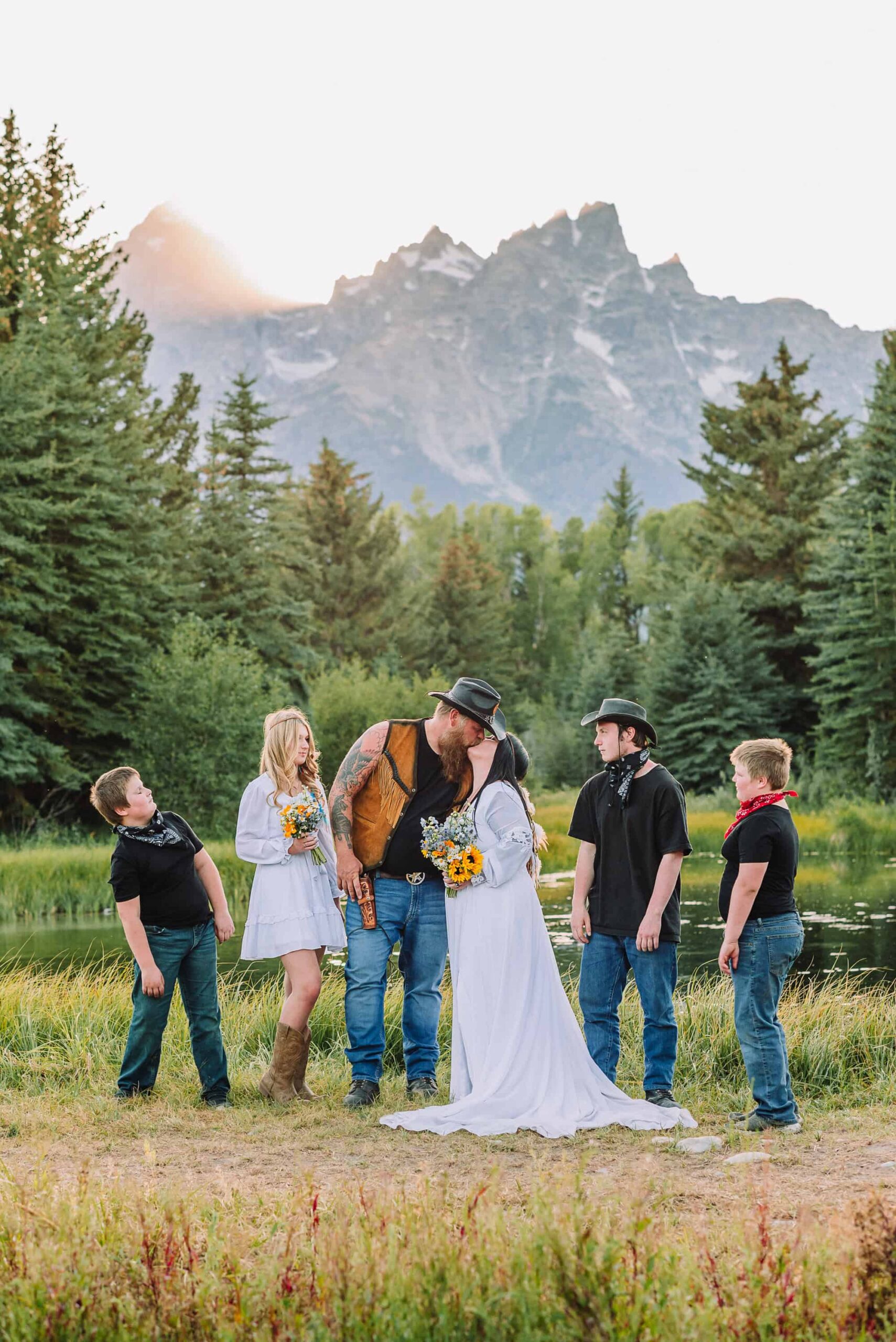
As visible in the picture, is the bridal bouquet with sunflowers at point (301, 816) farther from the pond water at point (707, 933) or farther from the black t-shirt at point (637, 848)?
the pond water at point (707, 933)

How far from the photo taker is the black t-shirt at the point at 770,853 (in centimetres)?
631

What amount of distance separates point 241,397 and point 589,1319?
43.7 m

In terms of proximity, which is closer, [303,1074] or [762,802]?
[762,802]

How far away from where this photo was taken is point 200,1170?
5633 millimetres

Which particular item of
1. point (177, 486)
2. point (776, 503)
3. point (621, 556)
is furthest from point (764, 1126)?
point (621, 556)

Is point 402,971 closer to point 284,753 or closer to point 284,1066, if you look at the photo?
point 284,1066

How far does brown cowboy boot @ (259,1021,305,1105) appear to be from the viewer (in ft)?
23.2

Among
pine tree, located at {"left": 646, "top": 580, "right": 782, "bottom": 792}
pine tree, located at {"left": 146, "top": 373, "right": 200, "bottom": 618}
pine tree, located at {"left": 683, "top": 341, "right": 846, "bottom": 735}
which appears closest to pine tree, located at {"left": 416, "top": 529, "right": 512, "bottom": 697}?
pine tree, located at {"left": 146, "top": 373, "right": 200, "bottom": 618}

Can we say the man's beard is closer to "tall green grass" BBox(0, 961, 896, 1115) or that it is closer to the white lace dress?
the white lace dress

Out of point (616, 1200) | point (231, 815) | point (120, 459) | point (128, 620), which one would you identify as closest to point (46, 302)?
point (120, 459)

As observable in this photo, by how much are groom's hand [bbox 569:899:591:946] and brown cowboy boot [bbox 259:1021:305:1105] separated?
1590 millimetres

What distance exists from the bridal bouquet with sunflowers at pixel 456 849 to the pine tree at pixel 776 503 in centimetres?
3668

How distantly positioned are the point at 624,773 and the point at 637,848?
0.41 metres

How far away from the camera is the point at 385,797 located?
7262 millimetres
